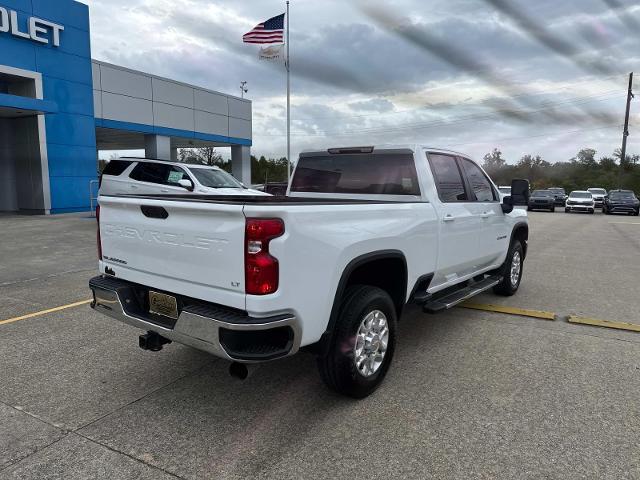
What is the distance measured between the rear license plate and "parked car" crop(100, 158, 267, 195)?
8003 mm

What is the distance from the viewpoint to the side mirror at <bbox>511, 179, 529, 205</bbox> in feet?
17.9

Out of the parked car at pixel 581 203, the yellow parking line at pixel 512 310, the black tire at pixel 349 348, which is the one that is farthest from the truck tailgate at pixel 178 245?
the parked car at pixel 581 203

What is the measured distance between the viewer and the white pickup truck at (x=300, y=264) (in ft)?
8.83

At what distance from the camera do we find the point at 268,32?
919 inches

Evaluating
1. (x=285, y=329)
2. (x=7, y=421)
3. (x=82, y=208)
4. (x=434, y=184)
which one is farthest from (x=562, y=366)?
(x=82, y=208)

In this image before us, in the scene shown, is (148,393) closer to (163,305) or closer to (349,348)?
(163,305)

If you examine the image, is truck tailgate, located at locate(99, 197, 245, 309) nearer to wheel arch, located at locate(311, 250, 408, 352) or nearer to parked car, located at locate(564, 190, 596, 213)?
wheel arch, located at locate(311, 250, 408, 352)

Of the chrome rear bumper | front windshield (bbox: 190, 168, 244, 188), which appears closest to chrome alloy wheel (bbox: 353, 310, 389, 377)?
the chrome rear bumper

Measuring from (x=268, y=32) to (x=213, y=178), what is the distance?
555 inches

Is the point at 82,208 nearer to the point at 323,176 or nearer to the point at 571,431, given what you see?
the point at 323,176

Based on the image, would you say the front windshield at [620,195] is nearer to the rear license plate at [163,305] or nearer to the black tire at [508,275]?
the black tire at [508,275]

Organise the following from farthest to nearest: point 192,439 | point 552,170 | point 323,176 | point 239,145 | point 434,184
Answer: point 552,170
point 239,145
point 323,176
point 434,184
point 192,439

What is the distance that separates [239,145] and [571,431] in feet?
91.1

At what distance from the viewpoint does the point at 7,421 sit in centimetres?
309
